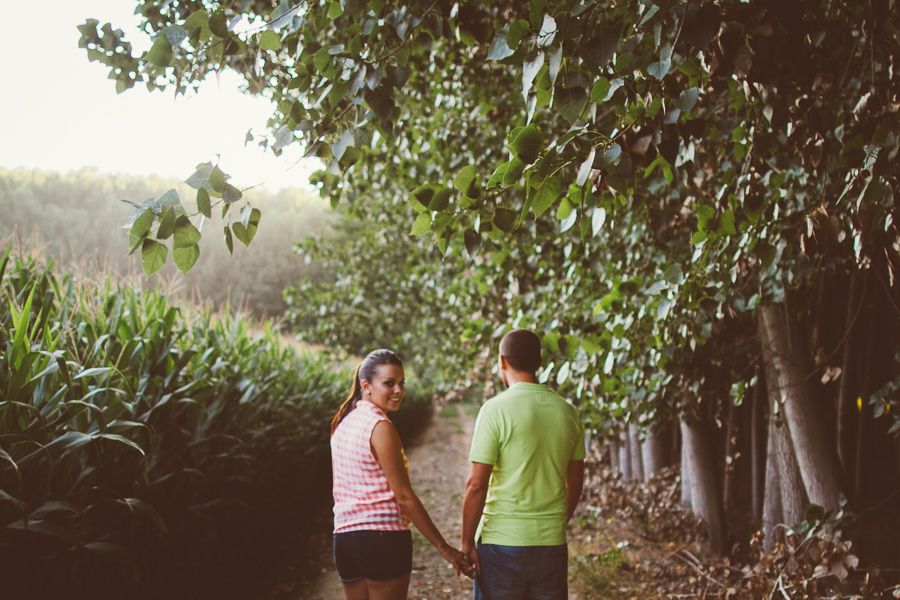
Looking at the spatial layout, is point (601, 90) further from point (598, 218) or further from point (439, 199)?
point (439, 199)

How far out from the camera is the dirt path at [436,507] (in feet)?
18.5

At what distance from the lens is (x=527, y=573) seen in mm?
2844

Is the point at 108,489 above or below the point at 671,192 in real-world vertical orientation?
below

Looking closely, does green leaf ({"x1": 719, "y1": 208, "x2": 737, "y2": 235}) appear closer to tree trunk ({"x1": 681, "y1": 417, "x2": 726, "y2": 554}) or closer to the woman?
the woman

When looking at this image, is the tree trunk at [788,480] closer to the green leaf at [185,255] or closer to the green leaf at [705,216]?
the green leaf at [705,216]

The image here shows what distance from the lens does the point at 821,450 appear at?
4.13 m

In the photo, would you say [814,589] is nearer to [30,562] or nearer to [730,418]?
[730,418]

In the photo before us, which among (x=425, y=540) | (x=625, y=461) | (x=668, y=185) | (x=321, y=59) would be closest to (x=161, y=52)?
(x=321, y=59)

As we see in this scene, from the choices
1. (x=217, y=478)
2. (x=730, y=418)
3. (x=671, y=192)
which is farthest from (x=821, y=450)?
(x=217, y=478)

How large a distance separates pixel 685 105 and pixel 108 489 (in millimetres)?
2935

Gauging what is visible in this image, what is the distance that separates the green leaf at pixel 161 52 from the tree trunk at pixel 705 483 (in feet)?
15.8

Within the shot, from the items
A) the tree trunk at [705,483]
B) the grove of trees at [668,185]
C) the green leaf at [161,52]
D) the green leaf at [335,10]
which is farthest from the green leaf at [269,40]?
the tree trunk at [705,483]

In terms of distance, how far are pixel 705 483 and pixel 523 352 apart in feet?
11.2

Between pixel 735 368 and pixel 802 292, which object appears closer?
pixel 802 292
